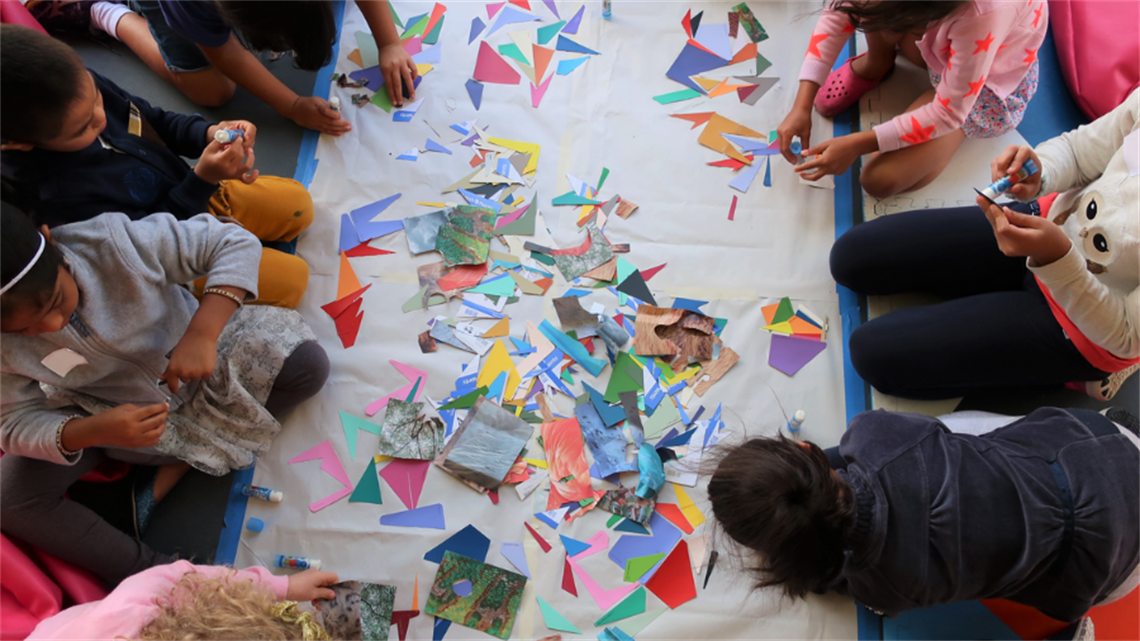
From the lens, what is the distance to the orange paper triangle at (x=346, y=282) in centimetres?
143

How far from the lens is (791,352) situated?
1375 mm

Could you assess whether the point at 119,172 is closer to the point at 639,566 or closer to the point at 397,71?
the point at 397,71

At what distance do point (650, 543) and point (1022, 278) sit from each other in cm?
96

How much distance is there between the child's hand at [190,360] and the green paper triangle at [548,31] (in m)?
1.16

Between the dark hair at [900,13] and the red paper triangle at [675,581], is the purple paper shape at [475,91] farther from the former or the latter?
the red paper triangle at [675,581]

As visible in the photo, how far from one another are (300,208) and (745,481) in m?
1.13

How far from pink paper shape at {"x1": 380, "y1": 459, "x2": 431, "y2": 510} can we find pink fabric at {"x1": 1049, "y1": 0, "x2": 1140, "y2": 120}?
1.81m

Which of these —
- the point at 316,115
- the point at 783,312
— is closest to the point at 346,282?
the point at 316,115

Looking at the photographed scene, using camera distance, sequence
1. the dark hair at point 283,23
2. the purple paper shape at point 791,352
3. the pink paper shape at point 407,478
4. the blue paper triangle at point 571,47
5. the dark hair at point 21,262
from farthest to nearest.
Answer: the blue paper triangle at point 571,47 < the purple paper shape at point 791,352 < the pink paper shape at point 407,478 < the dark hair at point 283,23 < the dark hair at point 21,262

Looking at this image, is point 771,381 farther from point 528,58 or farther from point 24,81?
point 24,81

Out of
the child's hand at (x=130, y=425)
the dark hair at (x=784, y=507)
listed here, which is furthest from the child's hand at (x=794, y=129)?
the child's hand at (x=130, y=425)

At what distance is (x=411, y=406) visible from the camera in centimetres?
133

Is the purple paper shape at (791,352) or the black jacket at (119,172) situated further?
the purple paper shape at (791,352)


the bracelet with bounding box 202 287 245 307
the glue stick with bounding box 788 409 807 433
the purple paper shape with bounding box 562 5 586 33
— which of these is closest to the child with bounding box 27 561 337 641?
the bracelet with bounding box 202 287 245 307
